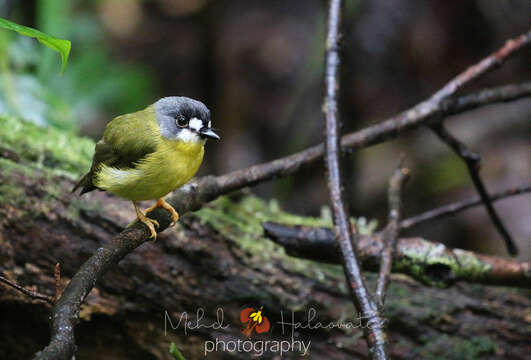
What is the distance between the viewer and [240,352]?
2543 mm

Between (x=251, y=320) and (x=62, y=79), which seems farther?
(x=62, y=79)

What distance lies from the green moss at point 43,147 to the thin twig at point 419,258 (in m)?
1.13

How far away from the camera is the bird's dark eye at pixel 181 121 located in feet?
7.67

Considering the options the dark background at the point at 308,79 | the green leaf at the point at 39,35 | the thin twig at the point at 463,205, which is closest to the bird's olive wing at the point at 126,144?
the green leaf at the point at 39,35

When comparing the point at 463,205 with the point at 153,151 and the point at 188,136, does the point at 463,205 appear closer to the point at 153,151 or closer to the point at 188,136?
the point at 188,136

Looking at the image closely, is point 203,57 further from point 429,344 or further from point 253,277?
point 429,344

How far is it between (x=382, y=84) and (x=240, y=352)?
14.7 feet

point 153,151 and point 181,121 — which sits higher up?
point 181,121

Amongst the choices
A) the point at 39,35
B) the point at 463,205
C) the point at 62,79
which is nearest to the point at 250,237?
the point at 463,205

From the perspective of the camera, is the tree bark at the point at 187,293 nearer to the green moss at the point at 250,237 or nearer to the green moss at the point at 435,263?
the green moss at the point at 250,237

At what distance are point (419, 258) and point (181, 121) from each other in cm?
119

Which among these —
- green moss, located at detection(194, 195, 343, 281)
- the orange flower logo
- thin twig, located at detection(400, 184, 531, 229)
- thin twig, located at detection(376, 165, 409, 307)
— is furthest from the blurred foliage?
thin twig, located at detection(400, 184, 531, 229)

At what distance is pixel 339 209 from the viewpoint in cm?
228

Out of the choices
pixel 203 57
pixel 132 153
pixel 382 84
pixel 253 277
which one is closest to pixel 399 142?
pixel 382 84
